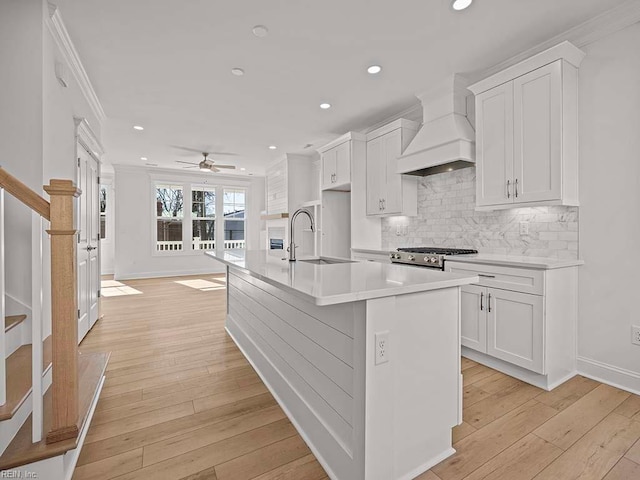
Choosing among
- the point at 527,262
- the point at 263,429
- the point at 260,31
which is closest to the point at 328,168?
the point at 260,31

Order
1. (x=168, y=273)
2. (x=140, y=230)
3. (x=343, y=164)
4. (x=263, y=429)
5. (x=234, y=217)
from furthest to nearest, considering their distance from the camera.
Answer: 1. (x=234, y=217)
2. (x=168, y=273)
3. (x=140, y=230)
4. (x=343, y=164)
5. (x=263, y=429)

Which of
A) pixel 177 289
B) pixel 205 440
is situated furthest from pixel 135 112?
pixel 205 440

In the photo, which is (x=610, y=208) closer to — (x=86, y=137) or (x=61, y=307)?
(x=61, y=307)

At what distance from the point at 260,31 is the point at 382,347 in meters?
2.58

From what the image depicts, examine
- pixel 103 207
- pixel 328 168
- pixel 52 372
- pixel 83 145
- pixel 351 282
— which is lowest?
pixel 52 372

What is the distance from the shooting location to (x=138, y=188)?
25.2ft

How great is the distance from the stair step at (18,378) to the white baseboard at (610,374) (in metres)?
3.65

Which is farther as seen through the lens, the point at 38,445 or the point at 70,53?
the point at 70,53

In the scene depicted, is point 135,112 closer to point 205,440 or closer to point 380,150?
point 380,150

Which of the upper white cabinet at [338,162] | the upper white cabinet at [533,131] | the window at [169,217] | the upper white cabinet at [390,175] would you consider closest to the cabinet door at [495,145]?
the upper white cabinet at [533,131]

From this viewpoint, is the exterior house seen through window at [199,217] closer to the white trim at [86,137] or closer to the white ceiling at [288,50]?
the white ceiling at [288,50]

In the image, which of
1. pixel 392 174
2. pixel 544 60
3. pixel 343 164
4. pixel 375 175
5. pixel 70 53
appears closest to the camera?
pixel 544 60

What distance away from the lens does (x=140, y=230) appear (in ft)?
25.2

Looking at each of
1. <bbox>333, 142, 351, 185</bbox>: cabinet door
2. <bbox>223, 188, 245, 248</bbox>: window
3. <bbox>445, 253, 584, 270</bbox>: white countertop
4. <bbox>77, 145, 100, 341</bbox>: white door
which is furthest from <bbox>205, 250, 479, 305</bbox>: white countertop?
<bbox>223, 188, 245, 248</bbox>: window
